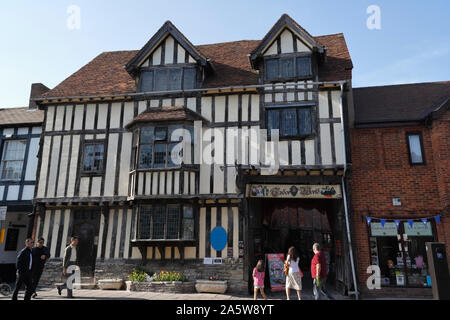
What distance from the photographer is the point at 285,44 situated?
1311 centimetres

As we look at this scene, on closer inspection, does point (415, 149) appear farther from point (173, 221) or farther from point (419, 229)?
point (173, 221)

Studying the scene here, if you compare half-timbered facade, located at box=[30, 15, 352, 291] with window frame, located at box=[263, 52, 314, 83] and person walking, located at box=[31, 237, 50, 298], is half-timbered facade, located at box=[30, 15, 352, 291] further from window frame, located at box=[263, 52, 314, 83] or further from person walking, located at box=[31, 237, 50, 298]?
person walking, located at box=[31, 237, 50, 298]

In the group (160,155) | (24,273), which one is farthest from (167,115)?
A: (24,273)

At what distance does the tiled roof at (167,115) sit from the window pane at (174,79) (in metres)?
0.93

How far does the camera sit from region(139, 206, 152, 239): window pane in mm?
11984

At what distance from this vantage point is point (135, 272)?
11656 millimetres

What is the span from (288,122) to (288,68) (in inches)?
84.8

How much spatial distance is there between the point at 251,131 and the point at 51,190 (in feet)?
25.9

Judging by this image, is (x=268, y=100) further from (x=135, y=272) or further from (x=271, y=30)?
(x=135, y=272)

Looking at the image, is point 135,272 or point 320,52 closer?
point 135,272

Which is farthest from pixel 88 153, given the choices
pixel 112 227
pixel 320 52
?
pixel 320 52

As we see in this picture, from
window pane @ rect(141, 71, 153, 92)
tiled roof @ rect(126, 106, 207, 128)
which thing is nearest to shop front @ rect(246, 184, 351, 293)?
tiled roof @ rect(126, 106, 207, 128)

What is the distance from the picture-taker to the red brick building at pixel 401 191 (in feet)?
37.2

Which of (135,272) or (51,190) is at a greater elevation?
(51,190)
